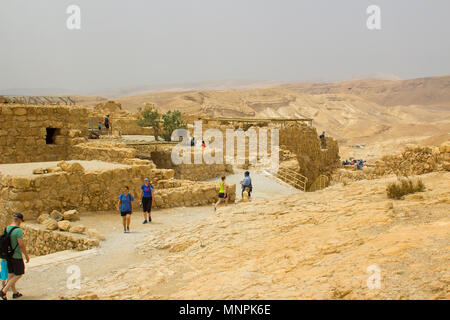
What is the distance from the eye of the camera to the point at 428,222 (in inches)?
215

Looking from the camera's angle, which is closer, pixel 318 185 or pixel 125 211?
pixel 125 211

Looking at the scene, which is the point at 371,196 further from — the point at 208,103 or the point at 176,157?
the point at 208,103

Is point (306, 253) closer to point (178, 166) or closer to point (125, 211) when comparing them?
point (125, 211)

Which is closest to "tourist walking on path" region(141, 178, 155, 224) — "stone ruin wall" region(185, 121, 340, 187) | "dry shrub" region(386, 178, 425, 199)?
"dry shrub" region(386, 178, 425, 199)

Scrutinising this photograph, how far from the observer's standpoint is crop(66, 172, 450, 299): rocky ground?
13.3 feet

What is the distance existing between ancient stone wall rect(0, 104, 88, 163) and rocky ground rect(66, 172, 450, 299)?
27.7ft

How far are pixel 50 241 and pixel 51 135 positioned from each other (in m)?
8.10

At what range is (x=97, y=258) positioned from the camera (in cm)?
704

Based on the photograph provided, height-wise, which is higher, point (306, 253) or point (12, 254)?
→ point (306, 253)

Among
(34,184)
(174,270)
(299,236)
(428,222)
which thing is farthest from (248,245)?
(34,184)

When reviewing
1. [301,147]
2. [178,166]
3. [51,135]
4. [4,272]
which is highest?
[51,135]

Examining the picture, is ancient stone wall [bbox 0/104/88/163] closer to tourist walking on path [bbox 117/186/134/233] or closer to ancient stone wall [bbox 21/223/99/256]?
ancient stone wall [bbox 21/223/99/256]

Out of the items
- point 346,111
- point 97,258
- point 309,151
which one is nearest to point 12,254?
point 97,258

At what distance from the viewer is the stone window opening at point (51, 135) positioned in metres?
15.2
